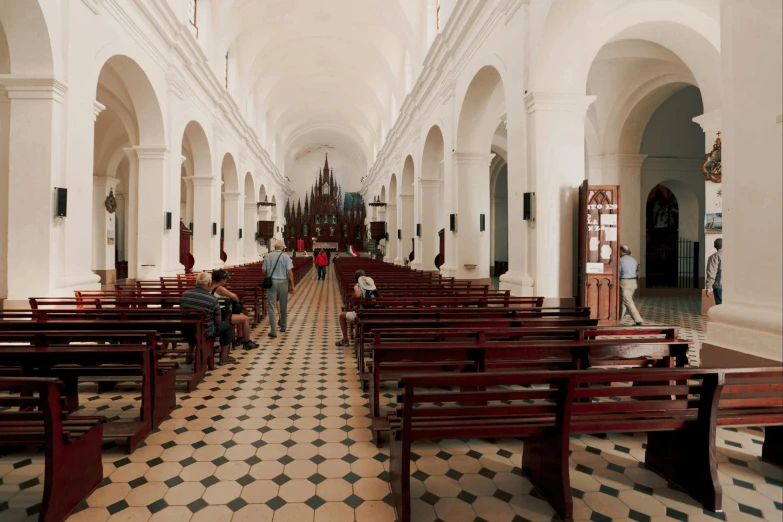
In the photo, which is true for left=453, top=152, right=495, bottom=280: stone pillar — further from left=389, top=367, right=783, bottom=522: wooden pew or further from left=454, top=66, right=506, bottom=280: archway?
left=389, top=367, right=783, bottom=522: wooden pew

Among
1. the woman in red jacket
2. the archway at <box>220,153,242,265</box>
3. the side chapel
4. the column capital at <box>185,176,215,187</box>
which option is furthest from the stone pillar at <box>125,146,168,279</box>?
the side chapel

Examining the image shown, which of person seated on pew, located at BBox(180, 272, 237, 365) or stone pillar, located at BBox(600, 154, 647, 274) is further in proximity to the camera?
stone pillar, located at BBox(600, 154, 647, 274)

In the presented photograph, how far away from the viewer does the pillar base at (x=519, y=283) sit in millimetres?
7375

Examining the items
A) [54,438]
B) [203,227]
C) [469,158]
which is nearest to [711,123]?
[469,158]

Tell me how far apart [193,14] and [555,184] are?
1124cm

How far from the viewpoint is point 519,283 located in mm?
7582

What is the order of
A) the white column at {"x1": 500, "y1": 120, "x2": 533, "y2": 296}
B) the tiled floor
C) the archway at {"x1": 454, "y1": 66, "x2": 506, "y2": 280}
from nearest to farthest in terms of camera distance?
the tiled floor < the white column at {"x1": 500, "y1": 120, "x2": 533, "y2": 296} < the archway at {"x1": 454, "y1": 66, "x2": 506, "y2": 280}

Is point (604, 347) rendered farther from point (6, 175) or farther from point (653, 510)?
point (6, 175)

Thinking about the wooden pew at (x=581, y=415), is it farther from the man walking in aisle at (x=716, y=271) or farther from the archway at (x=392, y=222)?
the archway at (x=392, y=222)

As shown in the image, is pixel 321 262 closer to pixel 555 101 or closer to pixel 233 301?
pixel 233 301

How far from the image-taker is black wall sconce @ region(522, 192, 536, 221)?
24.0 ft

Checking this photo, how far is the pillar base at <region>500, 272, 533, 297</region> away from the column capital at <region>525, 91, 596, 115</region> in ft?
8.61

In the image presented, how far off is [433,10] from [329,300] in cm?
865

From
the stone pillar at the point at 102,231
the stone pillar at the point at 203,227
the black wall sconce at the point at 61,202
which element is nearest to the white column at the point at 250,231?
the stone pillar at the point at 102,231
